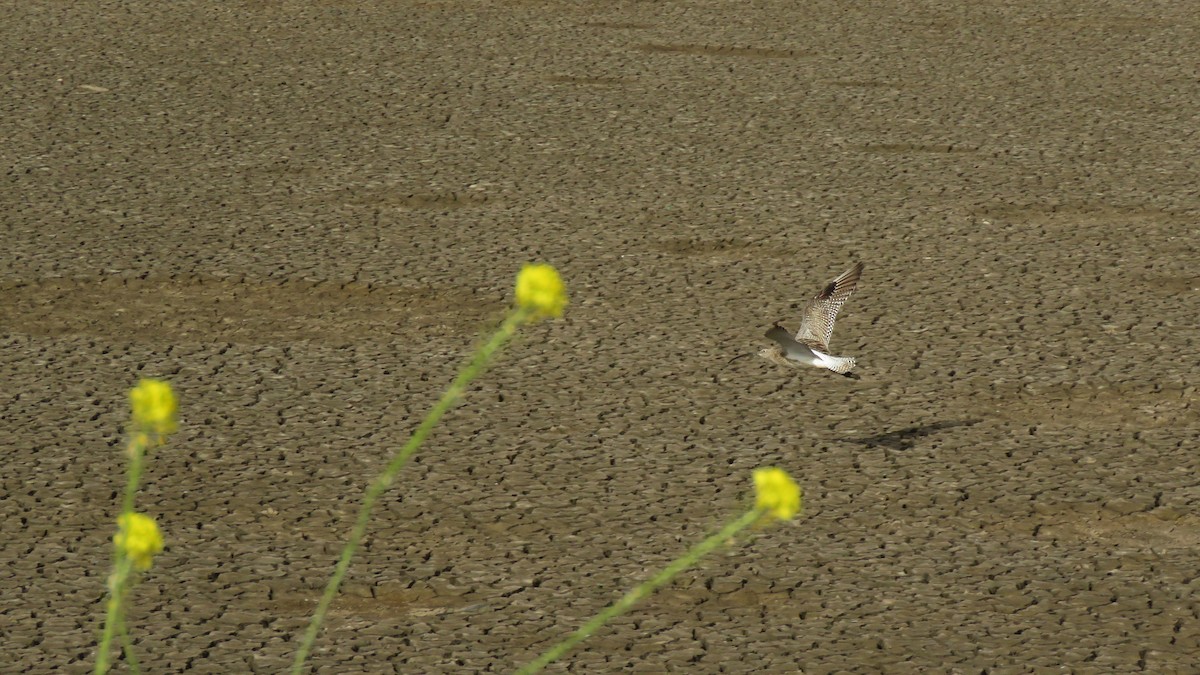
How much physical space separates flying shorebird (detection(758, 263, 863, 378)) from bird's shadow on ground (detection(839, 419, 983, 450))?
0.61 ft

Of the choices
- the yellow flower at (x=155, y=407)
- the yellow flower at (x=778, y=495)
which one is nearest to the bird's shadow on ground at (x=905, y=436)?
the yellow flower at (x=778, y=495)

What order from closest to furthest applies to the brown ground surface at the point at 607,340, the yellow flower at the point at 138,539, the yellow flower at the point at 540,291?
1. the yellow flower at the point at 540,291
2. the yellow flower at the point at 138,539
3. the brown ground surface at the point at 607,340

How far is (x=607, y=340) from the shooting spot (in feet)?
17.1

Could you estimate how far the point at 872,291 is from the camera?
565 cm

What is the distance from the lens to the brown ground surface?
3.57 m

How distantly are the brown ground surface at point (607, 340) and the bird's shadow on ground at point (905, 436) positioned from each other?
0.02 meters

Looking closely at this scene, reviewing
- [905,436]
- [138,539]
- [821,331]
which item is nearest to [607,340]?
[821,331]

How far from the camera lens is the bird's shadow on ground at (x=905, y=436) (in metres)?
4.46

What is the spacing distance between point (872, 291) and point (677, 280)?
1.98 ft

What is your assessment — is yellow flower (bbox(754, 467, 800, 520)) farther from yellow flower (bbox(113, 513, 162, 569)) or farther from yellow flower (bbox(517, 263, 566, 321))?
yellow flower (bbox(113, 513, 162, 569))

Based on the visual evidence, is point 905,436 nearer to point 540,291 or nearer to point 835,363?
point 835,363

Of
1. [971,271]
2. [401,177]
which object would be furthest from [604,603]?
[401,177]

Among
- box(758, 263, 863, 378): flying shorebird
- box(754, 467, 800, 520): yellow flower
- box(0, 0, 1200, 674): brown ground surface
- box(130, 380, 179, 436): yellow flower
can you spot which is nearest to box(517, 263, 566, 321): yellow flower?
box(754, 467, 800, 520): yellow flower

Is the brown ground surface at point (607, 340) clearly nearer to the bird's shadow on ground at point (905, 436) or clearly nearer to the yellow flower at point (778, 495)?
the bird's shadow on ground at point (905, 436)
